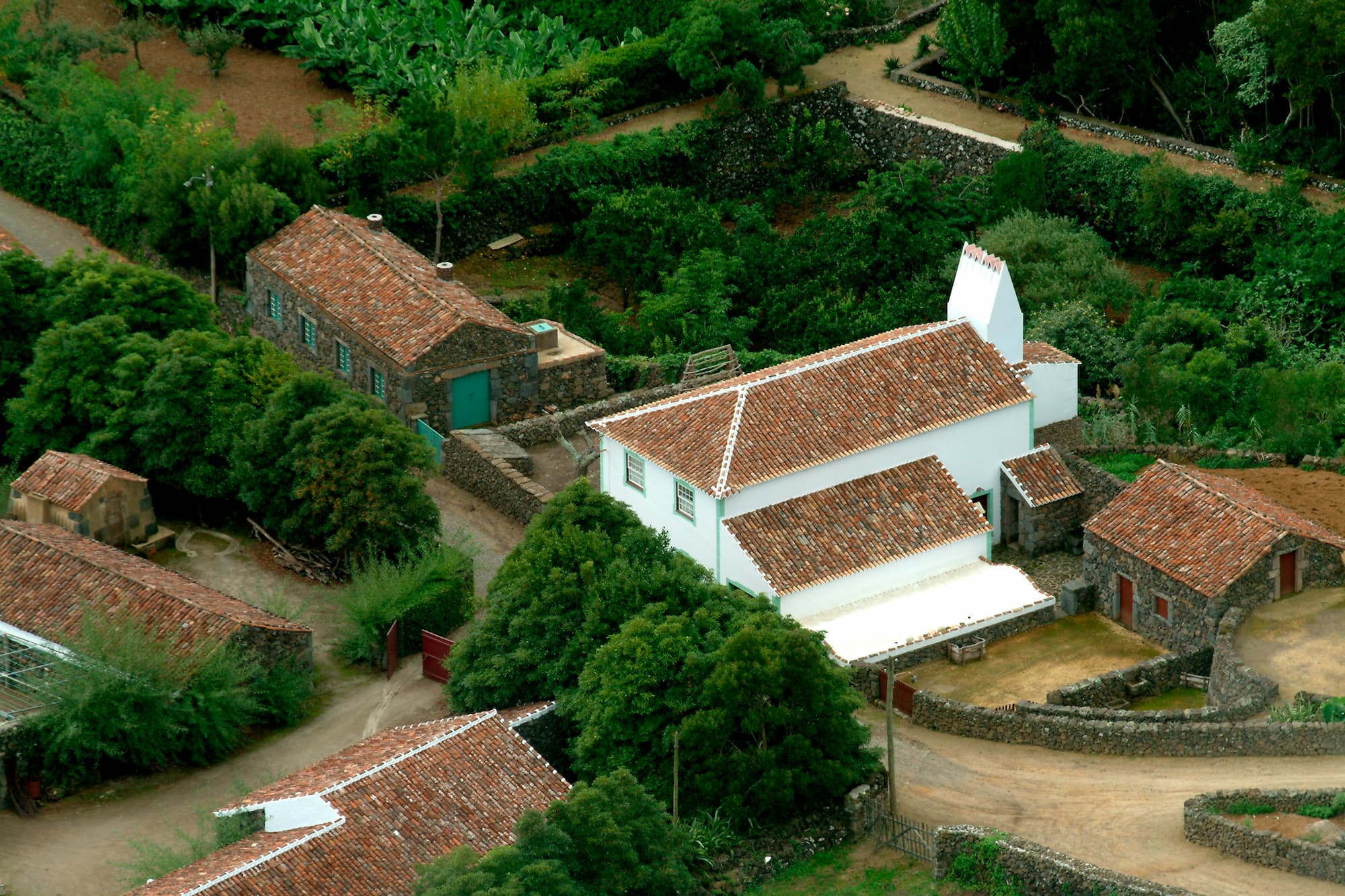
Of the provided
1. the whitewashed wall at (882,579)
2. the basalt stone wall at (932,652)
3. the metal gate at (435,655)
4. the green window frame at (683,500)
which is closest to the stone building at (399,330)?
the green window frame at (683,500)

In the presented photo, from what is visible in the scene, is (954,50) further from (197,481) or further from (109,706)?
(109,706)

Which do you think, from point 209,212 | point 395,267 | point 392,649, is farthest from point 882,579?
point 209,212

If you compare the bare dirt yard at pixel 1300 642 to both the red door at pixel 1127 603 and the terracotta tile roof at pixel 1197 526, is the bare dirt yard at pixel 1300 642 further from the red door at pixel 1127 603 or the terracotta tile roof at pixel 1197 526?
the red door at pixel 1127 603

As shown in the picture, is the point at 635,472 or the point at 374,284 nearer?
the point at 635,472

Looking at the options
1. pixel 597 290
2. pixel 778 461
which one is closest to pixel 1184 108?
pixel 597 290

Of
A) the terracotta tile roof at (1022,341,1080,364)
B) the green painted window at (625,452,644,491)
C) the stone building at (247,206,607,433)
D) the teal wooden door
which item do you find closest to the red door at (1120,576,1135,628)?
the terracotta tile roof at (1022,341,1080,364)

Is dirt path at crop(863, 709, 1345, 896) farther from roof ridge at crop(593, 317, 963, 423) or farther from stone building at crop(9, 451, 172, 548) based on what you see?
stone building at crop(9, 451, 172, 548)

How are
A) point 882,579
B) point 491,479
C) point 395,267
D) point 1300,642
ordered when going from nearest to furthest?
1. point 1300,642
2. point 882,579
3. point 491,479
4. point 395,267

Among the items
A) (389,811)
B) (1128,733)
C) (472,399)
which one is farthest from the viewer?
(472,399)

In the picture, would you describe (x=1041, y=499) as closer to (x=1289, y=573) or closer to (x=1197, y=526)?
(x=1197, y=526)
